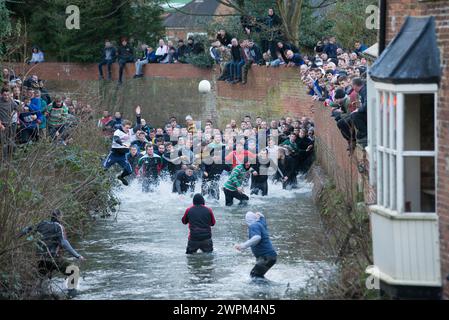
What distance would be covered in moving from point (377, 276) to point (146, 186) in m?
18.8

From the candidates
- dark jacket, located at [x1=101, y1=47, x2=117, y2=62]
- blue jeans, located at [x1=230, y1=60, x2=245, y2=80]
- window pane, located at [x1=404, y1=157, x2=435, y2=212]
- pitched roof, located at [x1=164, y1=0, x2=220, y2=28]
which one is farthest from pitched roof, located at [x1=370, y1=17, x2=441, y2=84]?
pitched roof, located at [x1=164, y1=0, x2=220, y2=28]

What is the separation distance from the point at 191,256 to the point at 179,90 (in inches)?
1011

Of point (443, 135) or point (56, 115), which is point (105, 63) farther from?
point (443, 135)

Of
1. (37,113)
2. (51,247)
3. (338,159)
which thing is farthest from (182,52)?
(51,247)

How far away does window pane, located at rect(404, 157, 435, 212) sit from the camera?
→ 1417 centimetres

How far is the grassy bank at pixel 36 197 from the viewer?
17312 mm

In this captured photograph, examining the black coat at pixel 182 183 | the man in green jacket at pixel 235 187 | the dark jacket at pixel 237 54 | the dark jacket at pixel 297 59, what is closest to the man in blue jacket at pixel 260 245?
the man in green jacket at pixel 235 187

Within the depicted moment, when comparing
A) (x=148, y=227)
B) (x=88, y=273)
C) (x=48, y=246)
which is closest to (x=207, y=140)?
(x=148, y=227)

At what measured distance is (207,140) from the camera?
33.9 metres

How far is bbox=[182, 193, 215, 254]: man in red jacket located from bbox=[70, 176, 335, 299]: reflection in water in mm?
211

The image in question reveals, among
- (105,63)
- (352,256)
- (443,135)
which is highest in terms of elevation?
(105,63)

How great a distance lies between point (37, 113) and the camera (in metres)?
27.3

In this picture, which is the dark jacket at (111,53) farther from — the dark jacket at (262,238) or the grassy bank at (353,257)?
the grassy bank at (353,257)

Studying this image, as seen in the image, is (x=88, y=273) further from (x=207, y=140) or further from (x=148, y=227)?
(x=207, y=140)
